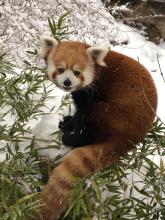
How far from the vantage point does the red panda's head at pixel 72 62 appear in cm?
269

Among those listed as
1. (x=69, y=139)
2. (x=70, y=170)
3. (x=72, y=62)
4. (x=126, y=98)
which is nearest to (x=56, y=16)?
(x=72, y=62)

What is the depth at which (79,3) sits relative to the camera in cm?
531

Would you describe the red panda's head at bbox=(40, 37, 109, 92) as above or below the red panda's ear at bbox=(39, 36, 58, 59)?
below

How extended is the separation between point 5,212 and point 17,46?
2739mm

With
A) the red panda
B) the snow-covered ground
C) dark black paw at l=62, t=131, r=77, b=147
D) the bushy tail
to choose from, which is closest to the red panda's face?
the red panda

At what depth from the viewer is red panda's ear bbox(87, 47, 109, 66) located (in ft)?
8.83

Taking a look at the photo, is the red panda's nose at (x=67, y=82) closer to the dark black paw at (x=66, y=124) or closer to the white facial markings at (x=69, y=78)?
the white facial markings at (x=69, y=78)

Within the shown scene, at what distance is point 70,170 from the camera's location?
231 centimetres

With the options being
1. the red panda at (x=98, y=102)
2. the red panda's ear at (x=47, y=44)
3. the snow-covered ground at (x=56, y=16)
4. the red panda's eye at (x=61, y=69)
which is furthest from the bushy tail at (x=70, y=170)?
the snow-covered ground at (x=56, y=16)

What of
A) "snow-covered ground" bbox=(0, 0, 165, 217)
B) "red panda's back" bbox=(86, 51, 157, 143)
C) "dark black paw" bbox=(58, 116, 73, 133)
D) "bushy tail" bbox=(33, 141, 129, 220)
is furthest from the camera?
"snow-covered ground" bbox=(0, 0, 165, 217)

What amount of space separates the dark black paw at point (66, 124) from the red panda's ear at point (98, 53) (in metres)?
0.47

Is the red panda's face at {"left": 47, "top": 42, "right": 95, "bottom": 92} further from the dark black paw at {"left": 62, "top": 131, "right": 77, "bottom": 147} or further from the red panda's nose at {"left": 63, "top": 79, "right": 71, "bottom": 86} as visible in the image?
the dark black paw at {"left": 62, "top": 131, "right": 77, "bottom": 147}

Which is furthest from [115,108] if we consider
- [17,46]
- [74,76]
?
[17,46]

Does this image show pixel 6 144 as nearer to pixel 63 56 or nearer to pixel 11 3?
pixel 63 56
